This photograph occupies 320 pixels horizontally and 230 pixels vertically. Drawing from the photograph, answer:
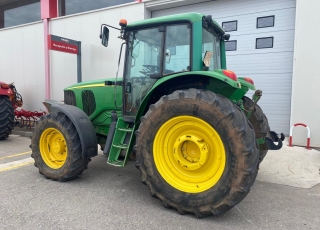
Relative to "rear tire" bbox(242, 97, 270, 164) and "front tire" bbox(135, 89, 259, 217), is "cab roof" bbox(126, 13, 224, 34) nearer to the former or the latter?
"front tire" bbox(135, 89, 259, 217)

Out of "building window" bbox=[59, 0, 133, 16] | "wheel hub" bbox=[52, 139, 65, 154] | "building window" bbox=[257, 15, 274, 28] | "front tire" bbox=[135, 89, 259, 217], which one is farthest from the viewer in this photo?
"building window" bbox=[59, 0, 133, 16]

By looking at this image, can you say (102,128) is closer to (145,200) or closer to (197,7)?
(145,200)

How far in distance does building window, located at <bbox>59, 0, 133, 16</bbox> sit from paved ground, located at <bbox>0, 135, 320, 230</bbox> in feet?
23.6

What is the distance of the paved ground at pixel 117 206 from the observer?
2854mm

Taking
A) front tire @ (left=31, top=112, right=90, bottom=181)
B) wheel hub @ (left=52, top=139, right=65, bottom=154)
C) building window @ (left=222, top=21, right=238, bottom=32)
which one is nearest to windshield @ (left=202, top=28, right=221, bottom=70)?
front tire @ (left=31, top=112, right=90, bottom=181)

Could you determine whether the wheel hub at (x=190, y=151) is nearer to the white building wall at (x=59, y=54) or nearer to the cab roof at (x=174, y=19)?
the cab roof at (x=174, y=19)

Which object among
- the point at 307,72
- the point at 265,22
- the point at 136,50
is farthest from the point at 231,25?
the point at 136,50

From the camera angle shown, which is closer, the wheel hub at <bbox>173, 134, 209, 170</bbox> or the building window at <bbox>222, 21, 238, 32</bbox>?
the wheel hub at <bbox>173, 134, 209, 170</bbox>

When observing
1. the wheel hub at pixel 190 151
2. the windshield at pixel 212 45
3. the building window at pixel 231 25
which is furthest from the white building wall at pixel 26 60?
the wheel hub at pixel 190 151

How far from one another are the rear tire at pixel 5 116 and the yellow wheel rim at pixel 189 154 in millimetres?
5686

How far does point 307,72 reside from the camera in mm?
6570

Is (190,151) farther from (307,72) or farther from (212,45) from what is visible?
(307,72)

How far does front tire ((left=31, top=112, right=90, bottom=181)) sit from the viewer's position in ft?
12.8

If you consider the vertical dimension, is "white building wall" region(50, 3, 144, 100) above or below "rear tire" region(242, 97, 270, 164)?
above
